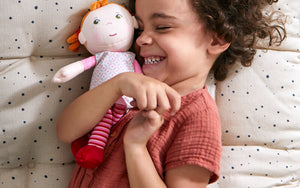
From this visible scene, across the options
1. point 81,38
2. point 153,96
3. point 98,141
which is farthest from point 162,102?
point 81,38

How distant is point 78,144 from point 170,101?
0.36 m

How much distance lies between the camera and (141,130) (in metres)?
0.85

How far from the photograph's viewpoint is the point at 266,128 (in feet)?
3.73

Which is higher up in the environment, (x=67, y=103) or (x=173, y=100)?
(x=173, y=100)

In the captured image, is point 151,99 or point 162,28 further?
point 162,28

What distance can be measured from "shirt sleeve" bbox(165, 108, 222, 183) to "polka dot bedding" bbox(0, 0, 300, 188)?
249 millimetres

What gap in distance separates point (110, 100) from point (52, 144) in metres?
0.30

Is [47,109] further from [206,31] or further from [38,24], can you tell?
[206,31]

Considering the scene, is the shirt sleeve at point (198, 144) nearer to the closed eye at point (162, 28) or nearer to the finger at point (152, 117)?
the finger at point (152, 117)

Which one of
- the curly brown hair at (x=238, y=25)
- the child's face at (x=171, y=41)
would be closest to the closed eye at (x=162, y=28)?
the child's face at (x=171, y=41)

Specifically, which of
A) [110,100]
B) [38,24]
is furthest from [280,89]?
[38,24]

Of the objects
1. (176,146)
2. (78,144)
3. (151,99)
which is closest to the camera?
(151,99)

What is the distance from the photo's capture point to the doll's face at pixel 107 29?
964 millimetres

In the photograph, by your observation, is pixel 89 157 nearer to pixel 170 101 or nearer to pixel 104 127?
pixel 104 127
